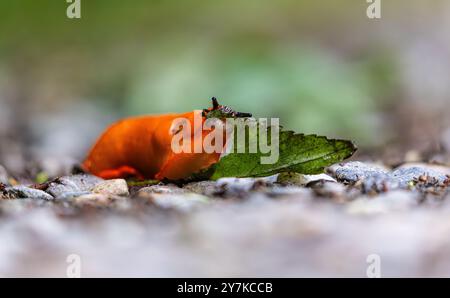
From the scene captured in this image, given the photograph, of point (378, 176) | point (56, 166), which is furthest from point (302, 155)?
point (56, 166)

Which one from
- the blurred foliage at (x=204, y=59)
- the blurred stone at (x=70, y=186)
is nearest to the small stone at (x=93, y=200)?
the blurred stone at (x=70, y=186)

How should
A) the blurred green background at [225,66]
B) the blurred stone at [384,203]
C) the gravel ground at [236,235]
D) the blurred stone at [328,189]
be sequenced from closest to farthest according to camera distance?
the gravel ground at [236,235] → the blurred stone at [384,203] → the blurred stone at [328,189] → the blurred green background at [225,66]

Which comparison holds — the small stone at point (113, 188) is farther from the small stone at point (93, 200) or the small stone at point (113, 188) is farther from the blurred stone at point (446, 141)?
the blurred stone at point (446, 141)

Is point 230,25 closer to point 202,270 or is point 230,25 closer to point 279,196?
point 279,196

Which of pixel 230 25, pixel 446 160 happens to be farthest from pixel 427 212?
pixel 230 25

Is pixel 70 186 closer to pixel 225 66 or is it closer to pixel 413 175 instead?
pixel 413 175
